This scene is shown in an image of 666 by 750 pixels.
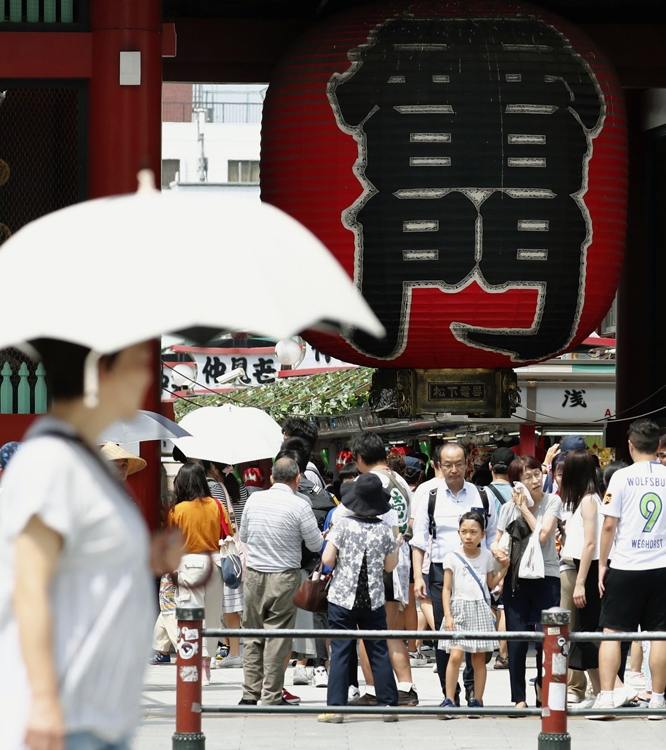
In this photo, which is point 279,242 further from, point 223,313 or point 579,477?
point 579,477

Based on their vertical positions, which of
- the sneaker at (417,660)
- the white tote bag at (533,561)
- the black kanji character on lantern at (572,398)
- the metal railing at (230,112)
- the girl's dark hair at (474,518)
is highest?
the metal railing at (230,112)

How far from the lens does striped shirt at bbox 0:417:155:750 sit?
9.31ft

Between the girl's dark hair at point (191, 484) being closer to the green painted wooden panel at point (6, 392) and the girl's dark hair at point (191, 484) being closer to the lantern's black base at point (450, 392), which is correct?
the green painted wooden panel at point (6, 392)

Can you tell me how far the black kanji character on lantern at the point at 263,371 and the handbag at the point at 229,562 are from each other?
19.1 metres

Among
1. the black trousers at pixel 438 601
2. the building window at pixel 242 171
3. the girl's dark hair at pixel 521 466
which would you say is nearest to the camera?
the black trousers at pixel 438 601

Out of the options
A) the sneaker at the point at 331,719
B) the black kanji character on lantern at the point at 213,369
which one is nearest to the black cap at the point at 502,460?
the sneaker at the point at 331,719

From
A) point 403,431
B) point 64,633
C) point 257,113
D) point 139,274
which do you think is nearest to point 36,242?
point 139,274

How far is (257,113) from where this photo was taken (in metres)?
47.4

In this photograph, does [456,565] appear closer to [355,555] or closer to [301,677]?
[355,555]

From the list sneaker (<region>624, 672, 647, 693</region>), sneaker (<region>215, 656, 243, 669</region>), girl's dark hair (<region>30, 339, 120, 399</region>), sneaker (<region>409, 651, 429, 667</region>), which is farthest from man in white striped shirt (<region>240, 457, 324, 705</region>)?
girl's dark hair (<region>30, 339, 120, 399</region>)

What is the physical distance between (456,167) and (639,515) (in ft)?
7.42

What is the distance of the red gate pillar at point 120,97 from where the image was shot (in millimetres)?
9078

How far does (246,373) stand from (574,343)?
20.2 meters

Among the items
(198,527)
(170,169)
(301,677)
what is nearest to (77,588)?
(198,527)
